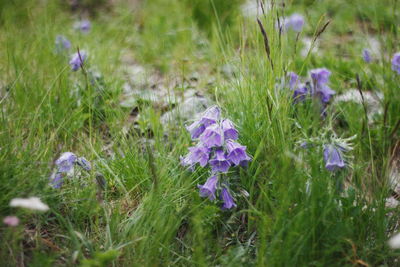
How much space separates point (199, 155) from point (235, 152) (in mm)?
166

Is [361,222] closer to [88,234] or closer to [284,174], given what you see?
[284,174]

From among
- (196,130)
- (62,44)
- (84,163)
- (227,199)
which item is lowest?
(227,199)

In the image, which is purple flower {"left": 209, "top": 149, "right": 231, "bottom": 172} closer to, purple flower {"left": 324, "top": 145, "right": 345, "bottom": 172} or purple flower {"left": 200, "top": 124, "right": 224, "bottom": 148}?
purple flower {"left": 200, "top": 124, "right": 224, "bottom": 148}

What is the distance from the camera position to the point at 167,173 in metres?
2.08

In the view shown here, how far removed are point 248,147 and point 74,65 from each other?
1.38m

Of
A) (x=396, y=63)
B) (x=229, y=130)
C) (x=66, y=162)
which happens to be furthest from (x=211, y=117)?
(x=396, y=63)

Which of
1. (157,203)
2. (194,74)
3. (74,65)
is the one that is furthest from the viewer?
(194,74)

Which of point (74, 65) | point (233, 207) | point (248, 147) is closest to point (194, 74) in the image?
point (74, 65)

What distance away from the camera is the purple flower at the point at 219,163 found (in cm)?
189

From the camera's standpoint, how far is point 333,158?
184 cm

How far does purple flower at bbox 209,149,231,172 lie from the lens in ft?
6.20

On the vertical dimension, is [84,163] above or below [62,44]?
below

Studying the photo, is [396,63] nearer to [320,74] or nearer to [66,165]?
[320,74]

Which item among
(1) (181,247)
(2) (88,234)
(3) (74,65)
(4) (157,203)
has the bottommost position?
(1) (181,247)
